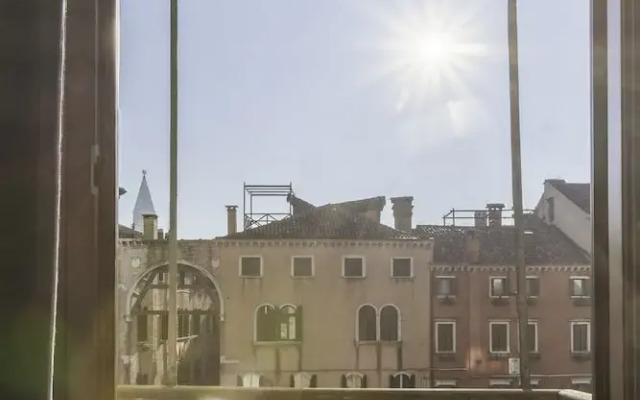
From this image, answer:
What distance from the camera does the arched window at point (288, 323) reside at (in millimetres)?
7622

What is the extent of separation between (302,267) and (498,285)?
228cm

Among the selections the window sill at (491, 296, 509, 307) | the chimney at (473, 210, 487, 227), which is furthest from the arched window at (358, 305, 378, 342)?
the chimney at (473, 210, 487, 227)

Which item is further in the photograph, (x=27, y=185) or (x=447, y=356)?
(x=447, y=356)

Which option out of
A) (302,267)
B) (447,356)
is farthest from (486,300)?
(302,267)

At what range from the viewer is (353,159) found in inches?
175

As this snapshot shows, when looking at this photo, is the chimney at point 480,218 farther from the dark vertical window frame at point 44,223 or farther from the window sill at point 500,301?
the dark vertical window frame at point 44,223

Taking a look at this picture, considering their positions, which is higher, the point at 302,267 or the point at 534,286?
the point at 302,267

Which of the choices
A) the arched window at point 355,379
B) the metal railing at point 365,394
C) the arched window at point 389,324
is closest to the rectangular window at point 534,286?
the arched window at point 389,324

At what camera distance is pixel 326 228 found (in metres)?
6.87

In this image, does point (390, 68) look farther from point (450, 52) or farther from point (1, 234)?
point (1, 234)

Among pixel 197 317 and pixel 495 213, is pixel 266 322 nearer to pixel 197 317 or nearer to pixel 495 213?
pixel 197 317

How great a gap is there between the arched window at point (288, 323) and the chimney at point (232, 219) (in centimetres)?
169

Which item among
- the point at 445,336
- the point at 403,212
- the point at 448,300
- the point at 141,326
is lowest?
the point at 445,336

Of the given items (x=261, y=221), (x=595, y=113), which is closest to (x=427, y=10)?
(x=595, y=113)
